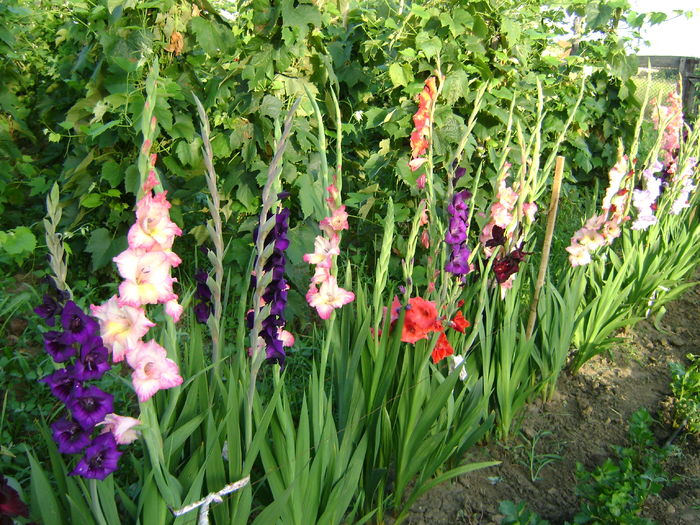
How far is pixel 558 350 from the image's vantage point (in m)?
2.41

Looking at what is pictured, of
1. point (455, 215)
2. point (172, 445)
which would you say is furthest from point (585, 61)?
point (172, 445)

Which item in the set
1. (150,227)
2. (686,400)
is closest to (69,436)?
(150,227)

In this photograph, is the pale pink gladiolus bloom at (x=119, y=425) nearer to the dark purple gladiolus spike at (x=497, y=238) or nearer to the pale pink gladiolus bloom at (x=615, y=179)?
the dark purple gladiolus spike at (x=497, y=238)

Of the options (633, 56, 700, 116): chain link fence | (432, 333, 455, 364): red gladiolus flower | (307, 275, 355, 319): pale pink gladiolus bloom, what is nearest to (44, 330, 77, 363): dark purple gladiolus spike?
(307, 275, 355, 319): pale pink gladiolus bloom

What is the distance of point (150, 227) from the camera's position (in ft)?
3.74

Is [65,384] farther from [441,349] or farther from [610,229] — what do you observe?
[610,229]

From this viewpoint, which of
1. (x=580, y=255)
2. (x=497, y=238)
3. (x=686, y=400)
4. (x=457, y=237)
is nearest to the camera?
(x=457, y=237)

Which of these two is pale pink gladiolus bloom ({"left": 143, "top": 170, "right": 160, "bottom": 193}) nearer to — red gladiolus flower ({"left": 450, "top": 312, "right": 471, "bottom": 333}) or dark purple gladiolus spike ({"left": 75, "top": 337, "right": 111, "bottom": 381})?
dark purple gladiolus spike ({"left": 75, "top": 337, "right": 111, "bottom": 381})

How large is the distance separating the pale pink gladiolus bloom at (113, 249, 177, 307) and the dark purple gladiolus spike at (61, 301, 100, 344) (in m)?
0.07

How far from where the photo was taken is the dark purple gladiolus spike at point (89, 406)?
1.10 meters

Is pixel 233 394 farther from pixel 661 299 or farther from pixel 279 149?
pixel 661 299

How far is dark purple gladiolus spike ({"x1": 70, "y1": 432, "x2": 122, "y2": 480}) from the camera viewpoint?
45.1 inches

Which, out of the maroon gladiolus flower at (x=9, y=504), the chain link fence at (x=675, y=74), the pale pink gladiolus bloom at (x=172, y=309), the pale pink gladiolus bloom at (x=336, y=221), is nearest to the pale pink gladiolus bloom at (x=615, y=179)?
the pale pink gladiolus bloom at (x=336, y=221)

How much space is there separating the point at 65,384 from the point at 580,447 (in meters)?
1.98
